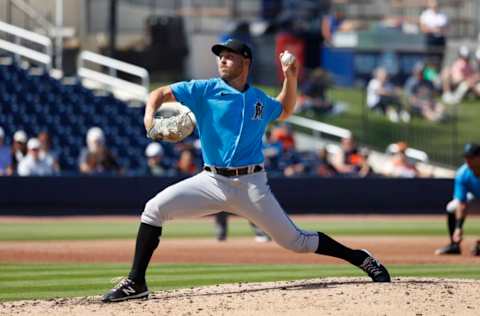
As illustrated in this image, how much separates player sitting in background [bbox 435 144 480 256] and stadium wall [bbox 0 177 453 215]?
6843mm

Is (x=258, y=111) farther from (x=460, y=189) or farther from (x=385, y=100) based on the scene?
(x=385, y=100)

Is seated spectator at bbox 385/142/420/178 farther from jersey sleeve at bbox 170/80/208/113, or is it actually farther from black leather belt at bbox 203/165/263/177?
jersey sleeve at bbox 170/80/208/113

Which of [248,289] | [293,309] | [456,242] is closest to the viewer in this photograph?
[293,309]

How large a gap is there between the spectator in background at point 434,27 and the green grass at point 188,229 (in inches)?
456

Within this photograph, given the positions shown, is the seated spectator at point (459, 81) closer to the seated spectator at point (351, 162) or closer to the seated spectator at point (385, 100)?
the seated spectator at point (385, 100)

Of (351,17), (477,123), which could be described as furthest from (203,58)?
(477,123)

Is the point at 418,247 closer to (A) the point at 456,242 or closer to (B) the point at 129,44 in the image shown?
(A) the point at 456,242

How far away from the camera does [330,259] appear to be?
13.5 m

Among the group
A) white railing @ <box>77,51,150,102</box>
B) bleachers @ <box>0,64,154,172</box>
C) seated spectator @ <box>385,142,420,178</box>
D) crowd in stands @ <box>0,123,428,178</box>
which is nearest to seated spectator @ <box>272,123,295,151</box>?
crowd in stands @ <box>0,123,428,178</box>

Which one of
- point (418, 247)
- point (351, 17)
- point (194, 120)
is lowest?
point (418, 247)

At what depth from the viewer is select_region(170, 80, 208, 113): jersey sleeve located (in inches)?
336

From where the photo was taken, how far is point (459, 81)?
2953cm

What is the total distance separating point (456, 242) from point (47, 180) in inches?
311

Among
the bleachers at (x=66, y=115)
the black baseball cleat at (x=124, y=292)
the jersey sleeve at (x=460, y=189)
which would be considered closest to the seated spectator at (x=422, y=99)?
the bleachers at (x=66, y=115)
